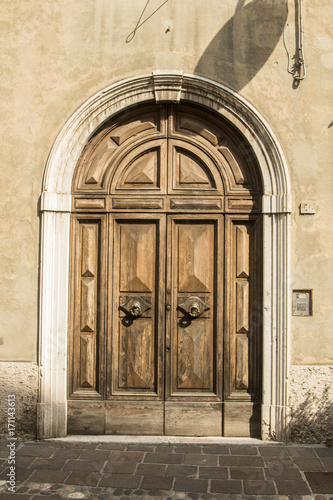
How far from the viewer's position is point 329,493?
3.73 meters

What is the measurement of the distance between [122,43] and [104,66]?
304 mm

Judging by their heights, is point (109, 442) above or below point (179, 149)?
below

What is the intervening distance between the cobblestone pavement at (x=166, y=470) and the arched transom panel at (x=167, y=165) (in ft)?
7.96

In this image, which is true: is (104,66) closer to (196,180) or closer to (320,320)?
(196,180)

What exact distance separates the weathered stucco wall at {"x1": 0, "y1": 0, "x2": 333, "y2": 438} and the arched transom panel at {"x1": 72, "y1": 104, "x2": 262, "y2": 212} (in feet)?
1.39

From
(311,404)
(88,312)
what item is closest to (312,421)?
(311,404)

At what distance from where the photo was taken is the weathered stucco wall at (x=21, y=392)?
15.8ft

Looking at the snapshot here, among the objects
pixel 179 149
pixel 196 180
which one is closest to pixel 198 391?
pixel 196 180

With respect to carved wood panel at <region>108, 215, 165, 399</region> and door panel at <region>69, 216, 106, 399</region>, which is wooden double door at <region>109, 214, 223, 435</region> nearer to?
carved wood panel at <region>108, 215, 165, 399</region>

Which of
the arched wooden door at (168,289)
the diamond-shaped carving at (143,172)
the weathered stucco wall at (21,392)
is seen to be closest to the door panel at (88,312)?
the arched wooden door at (168,289)

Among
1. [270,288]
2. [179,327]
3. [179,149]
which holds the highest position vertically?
[179,149]

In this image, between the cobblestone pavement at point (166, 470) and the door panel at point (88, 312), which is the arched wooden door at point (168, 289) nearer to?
the door panel at point (88, 312)

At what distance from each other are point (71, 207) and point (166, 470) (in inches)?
108

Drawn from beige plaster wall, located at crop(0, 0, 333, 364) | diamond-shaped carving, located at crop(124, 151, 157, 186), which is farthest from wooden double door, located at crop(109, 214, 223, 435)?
beige plaster wall, located at crop(0, 0, 333, 364)
